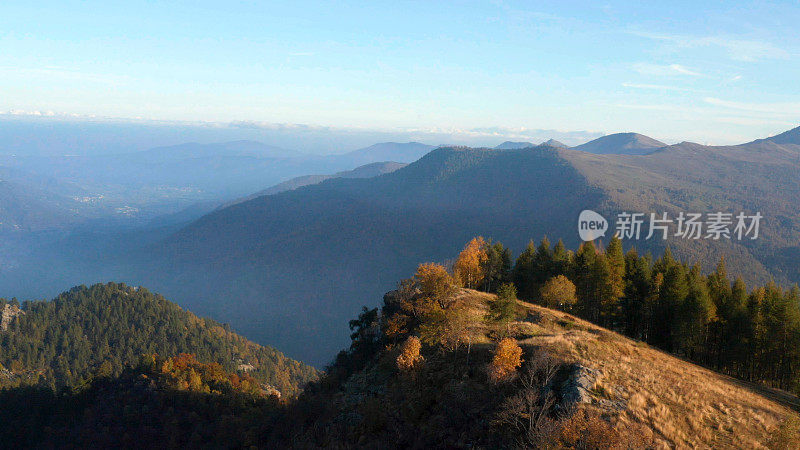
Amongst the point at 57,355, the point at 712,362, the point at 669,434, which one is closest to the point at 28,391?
the point at 57,355

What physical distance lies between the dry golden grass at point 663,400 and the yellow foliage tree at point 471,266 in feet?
104

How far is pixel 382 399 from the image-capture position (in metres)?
35.1

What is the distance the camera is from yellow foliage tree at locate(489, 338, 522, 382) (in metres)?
28.3

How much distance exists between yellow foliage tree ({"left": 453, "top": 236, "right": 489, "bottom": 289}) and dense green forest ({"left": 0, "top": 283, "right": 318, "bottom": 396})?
353 feet

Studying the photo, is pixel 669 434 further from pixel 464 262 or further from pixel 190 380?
pixel 190 380

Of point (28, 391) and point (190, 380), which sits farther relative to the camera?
point (28, 391)

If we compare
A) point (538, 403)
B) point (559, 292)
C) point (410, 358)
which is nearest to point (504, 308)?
point (410, 358)

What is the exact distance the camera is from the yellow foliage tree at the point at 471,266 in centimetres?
7190

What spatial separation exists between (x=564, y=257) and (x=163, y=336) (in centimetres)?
18258

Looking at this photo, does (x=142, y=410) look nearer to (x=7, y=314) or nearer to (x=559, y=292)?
(x=559, y=292)

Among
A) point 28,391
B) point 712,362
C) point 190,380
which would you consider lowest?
point 28,391

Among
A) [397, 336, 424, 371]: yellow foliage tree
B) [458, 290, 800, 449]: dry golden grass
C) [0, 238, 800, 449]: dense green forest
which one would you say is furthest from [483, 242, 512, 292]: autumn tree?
[397, 336, 424, 371]: yellow foliage tree

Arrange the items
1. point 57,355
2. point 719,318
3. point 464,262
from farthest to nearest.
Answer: point 57,355 → point 464,262 → point 719,318

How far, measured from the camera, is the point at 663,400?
86.8 ft
